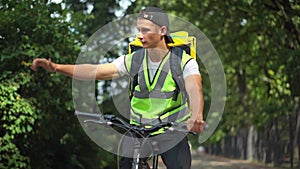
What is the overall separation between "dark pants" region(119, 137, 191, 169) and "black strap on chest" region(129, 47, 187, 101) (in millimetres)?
345

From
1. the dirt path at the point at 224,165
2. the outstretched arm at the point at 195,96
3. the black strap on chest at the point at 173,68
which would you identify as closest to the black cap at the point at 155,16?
the black strap on chest at the point at 173,68

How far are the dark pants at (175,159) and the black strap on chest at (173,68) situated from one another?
0.35m

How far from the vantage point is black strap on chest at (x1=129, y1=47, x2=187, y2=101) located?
434cm

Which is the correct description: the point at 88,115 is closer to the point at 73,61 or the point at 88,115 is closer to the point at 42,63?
the point at 42,63

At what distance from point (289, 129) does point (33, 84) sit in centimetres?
1004

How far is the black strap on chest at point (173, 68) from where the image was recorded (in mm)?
4336

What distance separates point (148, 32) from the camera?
4371mm

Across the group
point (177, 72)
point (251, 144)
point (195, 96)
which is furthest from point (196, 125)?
point (251, 144)

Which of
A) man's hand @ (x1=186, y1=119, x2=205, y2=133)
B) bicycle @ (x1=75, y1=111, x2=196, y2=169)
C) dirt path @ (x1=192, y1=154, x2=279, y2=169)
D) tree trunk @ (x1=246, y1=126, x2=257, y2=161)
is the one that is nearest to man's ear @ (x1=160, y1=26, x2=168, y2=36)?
bicycle @ (x1=75, y1=111, x2=196, y2=169)

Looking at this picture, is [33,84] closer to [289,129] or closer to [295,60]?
[295,60]

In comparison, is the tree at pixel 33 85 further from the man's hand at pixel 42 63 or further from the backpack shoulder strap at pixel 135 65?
the man's hand at pixel 42 63

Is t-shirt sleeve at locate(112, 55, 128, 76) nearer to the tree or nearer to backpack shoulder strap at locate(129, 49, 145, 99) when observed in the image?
backpack shoulder strap at locate(129, 49, 145, 99)

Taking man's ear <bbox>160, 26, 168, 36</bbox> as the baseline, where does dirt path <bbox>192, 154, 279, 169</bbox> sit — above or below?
below

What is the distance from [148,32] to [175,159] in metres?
0.91
